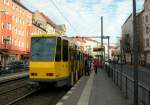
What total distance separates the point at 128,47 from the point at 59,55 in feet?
274

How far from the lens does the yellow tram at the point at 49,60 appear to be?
63.2 ft

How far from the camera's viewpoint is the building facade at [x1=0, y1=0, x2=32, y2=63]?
72881 mm

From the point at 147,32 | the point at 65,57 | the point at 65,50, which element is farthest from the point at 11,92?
the point at 147,32

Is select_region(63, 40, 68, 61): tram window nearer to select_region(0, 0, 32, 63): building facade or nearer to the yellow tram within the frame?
the yellow tram

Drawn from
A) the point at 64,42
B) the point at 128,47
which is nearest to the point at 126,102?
the point at 64,42

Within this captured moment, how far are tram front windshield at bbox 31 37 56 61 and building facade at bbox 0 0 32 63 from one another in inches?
1865

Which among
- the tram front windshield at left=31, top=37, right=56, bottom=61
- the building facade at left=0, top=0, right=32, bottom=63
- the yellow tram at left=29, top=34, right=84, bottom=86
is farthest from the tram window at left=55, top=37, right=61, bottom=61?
the building facade at left=0, top=0, right=32, bottom=63

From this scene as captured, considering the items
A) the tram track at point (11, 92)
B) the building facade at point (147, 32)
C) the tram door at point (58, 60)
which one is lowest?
the tram track at point (11, 92)

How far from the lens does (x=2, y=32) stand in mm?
73062

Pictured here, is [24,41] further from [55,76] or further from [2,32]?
[55,76]

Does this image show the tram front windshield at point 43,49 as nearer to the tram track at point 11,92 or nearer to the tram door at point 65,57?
the tram door at point 65,57

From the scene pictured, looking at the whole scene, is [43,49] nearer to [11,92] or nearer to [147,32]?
[11,92]

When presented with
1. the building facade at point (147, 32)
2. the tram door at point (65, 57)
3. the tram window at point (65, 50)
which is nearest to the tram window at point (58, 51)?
the tram door at point (65, 57)

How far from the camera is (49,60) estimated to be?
19.5 m
